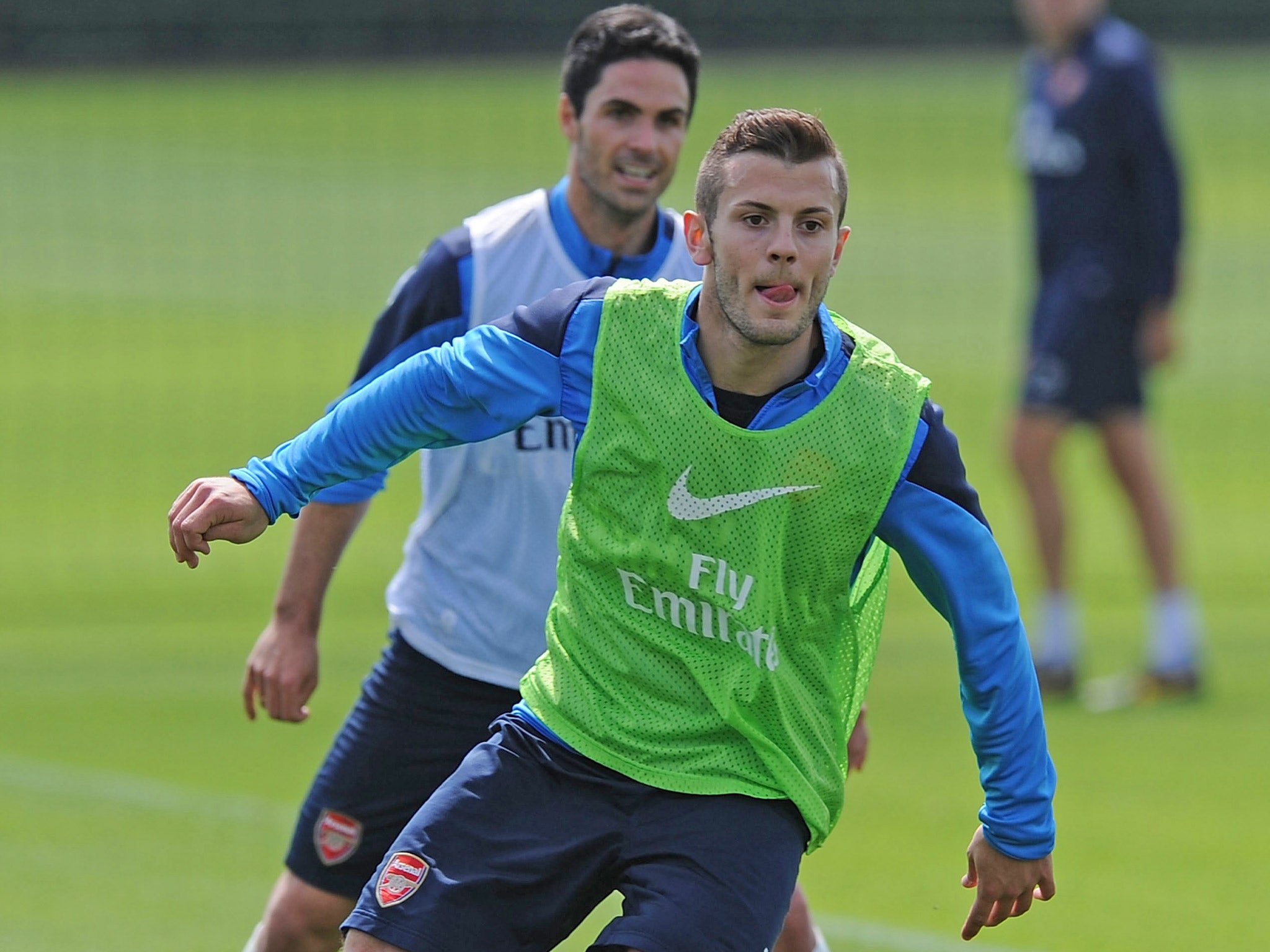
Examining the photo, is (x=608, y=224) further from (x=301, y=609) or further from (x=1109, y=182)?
(x=1109, y=182)

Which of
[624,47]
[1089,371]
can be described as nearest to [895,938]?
[624,47]

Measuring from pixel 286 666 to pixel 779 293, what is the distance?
1864 mm

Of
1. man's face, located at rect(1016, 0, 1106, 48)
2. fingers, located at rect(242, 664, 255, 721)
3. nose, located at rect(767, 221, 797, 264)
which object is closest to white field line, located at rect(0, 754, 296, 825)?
fingers, located at rect(242, 664, 255, 721)

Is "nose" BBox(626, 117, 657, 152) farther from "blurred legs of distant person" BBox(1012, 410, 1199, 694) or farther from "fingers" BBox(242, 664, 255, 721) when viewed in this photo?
"blurred legs of distant person" BBox(1012, 410, 1199, 694)

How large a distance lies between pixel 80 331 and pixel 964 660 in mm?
19252

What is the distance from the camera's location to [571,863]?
13.3ft

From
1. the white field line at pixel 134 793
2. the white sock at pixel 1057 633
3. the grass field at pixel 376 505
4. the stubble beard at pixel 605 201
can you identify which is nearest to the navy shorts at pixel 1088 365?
the white sock at pixel 1057 633

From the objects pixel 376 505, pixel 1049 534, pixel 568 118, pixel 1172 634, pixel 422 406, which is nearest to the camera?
pixel 422 406

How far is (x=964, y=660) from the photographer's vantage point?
408 cm

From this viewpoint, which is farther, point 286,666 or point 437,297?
point 286,666

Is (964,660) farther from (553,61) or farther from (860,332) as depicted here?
(553,61)

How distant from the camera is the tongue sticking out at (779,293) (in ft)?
13.1

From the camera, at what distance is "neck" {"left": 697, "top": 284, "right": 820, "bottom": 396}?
4.07m

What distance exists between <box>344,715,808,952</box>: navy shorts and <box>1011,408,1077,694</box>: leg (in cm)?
551
